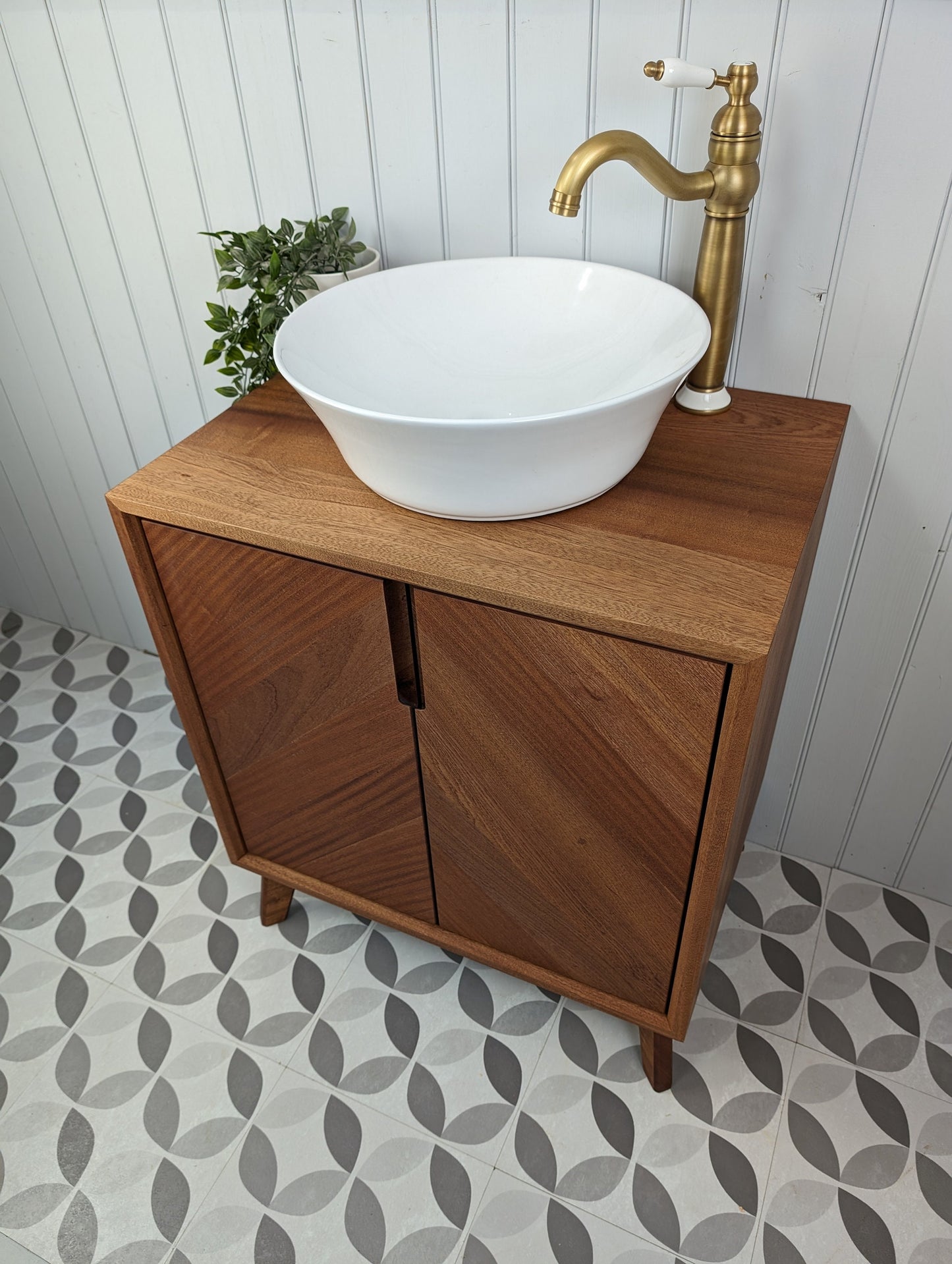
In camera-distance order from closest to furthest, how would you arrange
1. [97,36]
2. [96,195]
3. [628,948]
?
[628,948], [97,36], [96,195]

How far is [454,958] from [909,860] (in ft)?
2.38

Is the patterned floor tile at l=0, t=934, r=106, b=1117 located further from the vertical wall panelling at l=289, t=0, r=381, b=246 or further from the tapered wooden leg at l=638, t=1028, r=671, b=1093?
the vertical wall panelling at l=289, t=0, r=381, b=246

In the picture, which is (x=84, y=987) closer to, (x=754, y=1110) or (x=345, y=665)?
(x=345, y=665)

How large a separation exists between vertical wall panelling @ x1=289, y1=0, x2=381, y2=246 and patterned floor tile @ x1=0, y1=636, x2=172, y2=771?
3.48ft

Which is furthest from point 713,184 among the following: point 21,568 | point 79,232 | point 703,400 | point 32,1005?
point 21,568

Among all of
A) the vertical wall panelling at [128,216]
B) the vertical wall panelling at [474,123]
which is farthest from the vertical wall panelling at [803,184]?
the vertical wall panelling at [128,216]

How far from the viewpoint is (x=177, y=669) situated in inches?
45.4

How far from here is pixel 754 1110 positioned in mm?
1248

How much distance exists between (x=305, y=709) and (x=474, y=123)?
2.32 feet

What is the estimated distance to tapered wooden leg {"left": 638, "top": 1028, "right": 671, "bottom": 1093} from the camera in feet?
4.02

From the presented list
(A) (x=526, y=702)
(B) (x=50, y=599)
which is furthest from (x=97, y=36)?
(B) (x=50, y=599)

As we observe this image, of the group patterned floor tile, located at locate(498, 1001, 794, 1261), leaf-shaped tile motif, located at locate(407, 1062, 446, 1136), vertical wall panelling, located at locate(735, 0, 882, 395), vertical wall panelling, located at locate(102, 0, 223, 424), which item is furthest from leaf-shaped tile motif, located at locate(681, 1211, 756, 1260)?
vertical wall panelling, located at locate(102, 0, 223, 424)

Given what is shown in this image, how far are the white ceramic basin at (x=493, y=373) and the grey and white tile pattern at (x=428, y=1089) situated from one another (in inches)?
32.6

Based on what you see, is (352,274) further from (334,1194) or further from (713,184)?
(334,1194)
